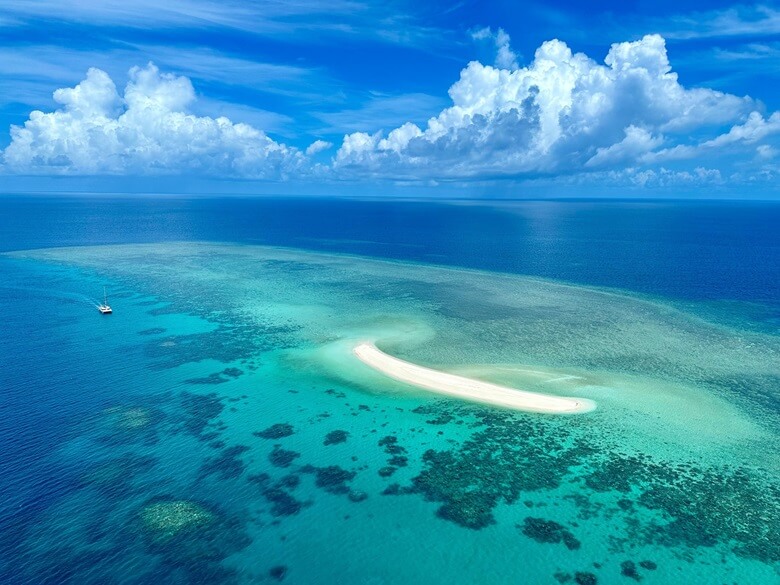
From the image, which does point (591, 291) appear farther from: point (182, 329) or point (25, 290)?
point (25, 290)

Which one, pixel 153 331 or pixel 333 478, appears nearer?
pixel 333 478

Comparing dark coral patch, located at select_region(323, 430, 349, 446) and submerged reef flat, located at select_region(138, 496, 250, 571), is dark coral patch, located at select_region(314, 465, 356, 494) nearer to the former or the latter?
dark coral patch, located at select_region(323, 430, 349, 446)

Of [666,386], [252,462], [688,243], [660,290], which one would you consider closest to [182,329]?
[252,462]

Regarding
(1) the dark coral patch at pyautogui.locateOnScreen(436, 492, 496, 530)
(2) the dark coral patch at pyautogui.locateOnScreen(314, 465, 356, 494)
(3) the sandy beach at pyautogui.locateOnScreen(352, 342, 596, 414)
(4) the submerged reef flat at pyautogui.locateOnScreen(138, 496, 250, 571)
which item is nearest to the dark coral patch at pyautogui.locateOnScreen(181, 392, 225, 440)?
(4) the submerged reef flat at pyautogui.locateOnScreen(138, 496, 250, 571)

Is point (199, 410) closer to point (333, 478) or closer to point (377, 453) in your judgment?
point (333, 478)

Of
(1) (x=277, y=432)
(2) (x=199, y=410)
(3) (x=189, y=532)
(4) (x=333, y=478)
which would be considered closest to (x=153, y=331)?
(2) (x=199, y=410)

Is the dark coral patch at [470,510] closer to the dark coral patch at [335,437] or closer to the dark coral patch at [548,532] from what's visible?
the dark coral patch at [548,532]
